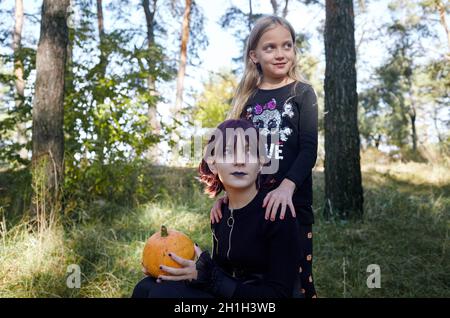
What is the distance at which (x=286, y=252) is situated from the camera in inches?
57.9

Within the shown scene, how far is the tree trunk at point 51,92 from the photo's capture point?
4539 millimetres

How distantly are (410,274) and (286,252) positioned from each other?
269cm

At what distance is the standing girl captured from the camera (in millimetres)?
1967

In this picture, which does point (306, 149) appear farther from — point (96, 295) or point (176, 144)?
point (176, 144)

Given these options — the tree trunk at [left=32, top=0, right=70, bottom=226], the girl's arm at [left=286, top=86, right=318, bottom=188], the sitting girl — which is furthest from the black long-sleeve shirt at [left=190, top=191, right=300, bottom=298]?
the tree trunk at [left=32, top=0, right=70, bottom=226]

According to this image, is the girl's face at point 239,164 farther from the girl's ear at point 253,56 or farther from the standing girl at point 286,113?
the girl's ear at point 253,56

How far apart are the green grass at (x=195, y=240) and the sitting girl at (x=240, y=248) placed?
1825mm

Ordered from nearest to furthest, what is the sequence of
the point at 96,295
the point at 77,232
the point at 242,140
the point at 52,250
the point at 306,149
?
1. the point at 242,140
2. the point at 306,149
3. the point at 96,295
4. the point at 52,250
5. the point at 77,232

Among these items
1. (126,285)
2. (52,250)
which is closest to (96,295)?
(126,285)

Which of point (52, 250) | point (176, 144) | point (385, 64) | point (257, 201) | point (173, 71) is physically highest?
point (385, 64)

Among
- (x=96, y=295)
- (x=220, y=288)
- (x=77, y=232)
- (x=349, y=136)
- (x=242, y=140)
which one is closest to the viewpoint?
(x=220, y=288)

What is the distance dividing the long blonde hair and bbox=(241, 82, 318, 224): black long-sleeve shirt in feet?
0.34

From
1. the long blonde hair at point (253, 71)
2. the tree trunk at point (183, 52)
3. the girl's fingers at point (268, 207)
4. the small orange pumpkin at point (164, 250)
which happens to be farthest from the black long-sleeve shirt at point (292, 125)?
the tree trunk at point (183, 52)

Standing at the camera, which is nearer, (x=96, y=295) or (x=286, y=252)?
(x=286, y=252)
